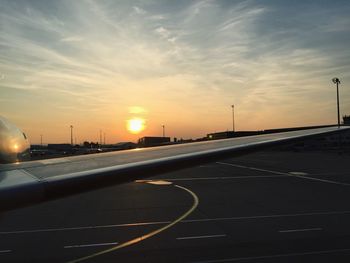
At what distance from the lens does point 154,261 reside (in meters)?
9.05

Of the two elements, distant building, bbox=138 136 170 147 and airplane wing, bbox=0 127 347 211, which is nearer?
airplane wing, bbox=0 127 347 211

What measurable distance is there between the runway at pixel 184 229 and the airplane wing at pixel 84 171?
5.95 feet

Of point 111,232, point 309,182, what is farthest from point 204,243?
point 309,182

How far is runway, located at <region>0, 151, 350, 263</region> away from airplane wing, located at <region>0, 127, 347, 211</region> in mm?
1813

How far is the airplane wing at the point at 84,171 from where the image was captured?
4676 millimetres

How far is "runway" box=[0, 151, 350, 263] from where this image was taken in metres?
9.62

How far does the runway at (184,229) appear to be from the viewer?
962 cm

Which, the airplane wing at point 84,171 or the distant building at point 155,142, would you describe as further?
the distant building at point 155,142

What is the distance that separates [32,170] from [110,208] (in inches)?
451

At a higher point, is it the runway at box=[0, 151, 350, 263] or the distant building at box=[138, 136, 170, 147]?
the distant building at box=[138, 136, 170, 147]

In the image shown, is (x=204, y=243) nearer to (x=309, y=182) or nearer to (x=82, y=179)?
(x=82, y=179)

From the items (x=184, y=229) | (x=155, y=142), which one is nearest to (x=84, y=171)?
(x=155, y=142)

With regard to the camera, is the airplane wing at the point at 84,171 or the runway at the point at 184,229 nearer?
the airplane wing at the point at 84,171

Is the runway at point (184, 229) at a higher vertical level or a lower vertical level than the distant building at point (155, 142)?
lower
